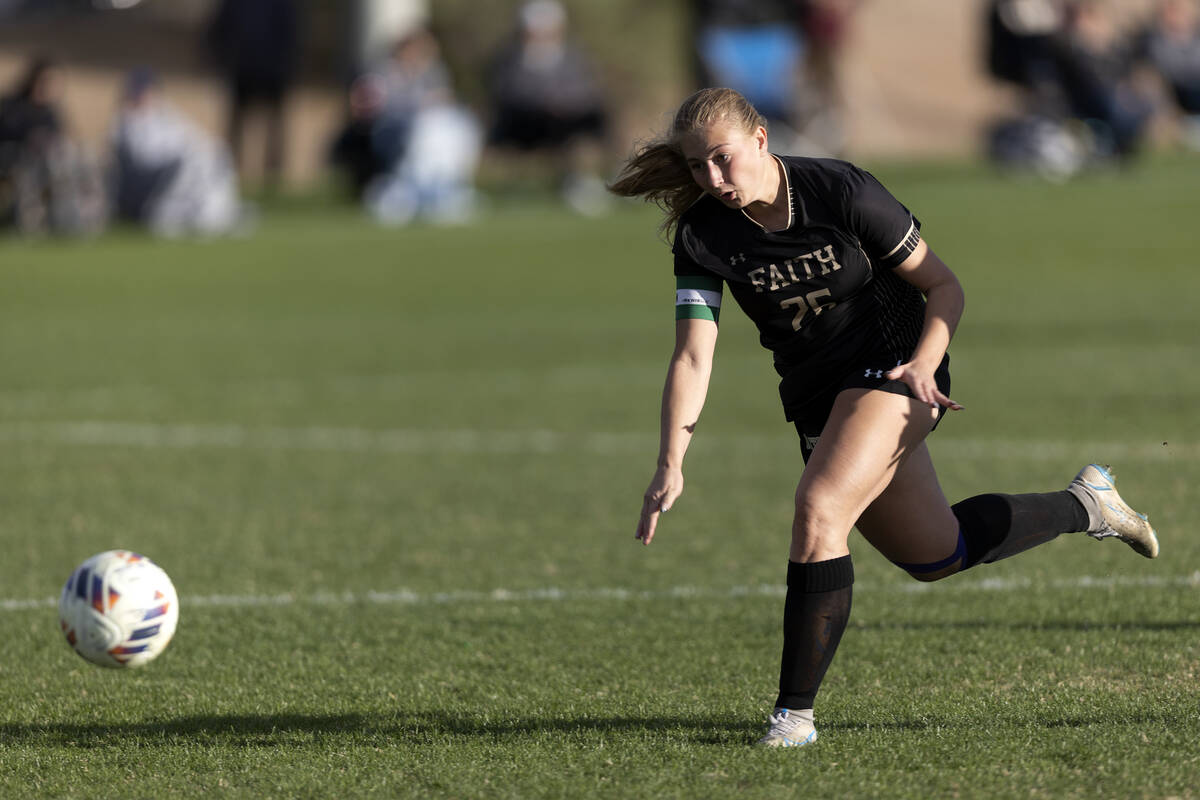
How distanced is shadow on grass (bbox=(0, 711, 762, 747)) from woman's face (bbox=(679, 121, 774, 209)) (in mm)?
1511

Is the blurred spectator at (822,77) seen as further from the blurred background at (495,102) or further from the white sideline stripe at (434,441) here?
the white sideline stripe at (434,441)

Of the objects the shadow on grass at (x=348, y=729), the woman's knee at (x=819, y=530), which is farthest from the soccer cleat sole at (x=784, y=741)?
the woman's knee at (x=819, y=530)

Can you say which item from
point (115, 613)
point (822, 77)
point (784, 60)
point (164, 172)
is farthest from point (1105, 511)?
point (822, 77)

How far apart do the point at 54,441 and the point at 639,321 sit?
300 inches

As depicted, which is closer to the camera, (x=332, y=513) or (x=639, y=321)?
(x=332, y=513)

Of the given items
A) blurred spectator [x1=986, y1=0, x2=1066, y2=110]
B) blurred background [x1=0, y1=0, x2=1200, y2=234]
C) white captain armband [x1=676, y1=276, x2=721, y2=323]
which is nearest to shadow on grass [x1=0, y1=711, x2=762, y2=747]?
white captain armband [x1=676, y1=276, x2=721, y2=323]

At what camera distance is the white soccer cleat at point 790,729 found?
4.71m

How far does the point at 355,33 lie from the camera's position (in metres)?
27.1

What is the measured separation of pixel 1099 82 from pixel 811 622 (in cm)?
2140

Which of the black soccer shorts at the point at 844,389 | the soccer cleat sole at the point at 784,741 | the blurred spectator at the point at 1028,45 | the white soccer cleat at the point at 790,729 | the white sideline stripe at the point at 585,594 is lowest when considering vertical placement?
the blurred spectator at the point at 1028,45

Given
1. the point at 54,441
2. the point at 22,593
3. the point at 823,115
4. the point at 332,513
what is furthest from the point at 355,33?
the point at 22,593

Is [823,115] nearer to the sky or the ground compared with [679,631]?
nearer to the ground

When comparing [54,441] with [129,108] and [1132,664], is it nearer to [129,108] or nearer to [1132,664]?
[1132,664]

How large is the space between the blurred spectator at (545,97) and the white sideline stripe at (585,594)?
17607 mm
